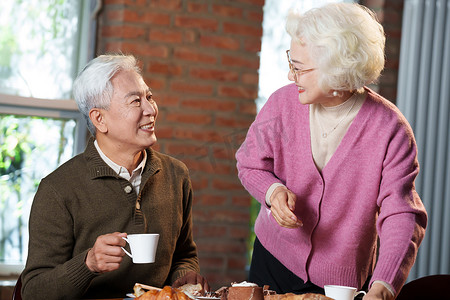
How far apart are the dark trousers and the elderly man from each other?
0.22 m

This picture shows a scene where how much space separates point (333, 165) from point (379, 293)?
1.56 feet

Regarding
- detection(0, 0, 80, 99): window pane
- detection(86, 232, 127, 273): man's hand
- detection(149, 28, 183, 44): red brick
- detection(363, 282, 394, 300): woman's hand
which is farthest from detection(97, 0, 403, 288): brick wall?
detection(363, 282, 394, 300): woman's hand

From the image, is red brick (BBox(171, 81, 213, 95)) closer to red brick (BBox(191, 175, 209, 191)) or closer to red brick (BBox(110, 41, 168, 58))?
red brick (BBox(110, 41, 168, 58))

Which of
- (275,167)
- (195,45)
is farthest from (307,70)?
(195,45)

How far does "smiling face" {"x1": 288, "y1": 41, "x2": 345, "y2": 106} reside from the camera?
1830mm

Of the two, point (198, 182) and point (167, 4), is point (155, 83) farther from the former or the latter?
point (198, 182)

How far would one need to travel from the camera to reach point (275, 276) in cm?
210

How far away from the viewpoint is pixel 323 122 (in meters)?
1.97

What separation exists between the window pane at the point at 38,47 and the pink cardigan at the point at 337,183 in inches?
60.0

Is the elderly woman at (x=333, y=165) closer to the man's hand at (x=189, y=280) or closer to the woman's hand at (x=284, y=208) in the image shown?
the woman's hand at (x=284, y=208)

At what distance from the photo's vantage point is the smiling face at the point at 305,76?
1.83m

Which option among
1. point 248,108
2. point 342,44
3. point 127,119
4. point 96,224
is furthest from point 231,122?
point 342,44

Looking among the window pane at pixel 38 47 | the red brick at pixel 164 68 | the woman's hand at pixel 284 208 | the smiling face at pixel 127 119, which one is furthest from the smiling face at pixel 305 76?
the window pane at pixel 38 47

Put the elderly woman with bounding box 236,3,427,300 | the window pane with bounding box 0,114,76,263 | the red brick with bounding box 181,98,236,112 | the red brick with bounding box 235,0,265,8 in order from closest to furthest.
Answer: the elderly woman with bounding box 236,3,427,300 < the window pane with bounding box 0,114,76,263 < the red brick with bounding box 181,98,236,112 < the red brick with bounding box 235,0,265,8
